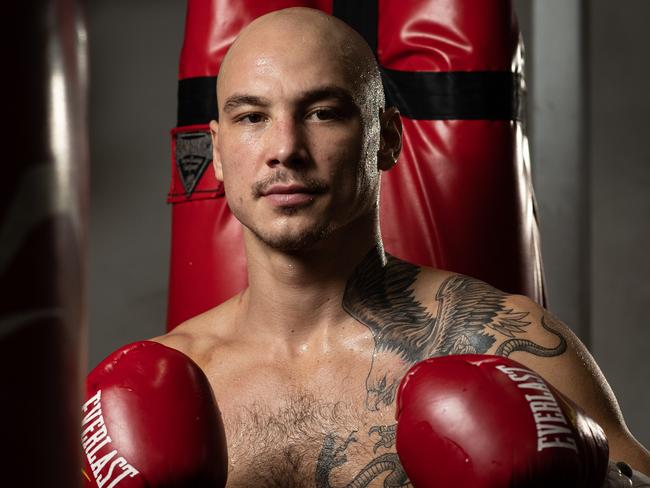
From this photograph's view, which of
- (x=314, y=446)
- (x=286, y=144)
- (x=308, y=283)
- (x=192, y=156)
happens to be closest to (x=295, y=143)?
(x=286, y=144)

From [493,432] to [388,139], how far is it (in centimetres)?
87

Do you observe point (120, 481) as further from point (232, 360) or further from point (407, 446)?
point (232, 360)

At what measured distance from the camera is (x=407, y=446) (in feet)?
3.95

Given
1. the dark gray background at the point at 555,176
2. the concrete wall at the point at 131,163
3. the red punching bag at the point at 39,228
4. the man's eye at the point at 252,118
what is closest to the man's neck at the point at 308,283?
the man's eye at the point at 252,118

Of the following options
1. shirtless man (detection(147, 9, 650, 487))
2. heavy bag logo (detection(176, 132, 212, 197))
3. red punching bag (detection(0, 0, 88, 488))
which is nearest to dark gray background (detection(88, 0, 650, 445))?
heavy bag logo (detection(176, 132, 212, 197))

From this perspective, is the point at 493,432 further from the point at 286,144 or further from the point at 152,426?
the point at 286,144

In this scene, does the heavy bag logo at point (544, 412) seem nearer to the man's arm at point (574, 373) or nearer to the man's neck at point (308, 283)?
the man's arm at point (574, 373)

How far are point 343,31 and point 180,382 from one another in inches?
30.6

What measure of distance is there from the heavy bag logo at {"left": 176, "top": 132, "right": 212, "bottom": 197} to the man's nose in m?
0.66

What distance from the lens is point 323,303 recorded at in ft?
5.73

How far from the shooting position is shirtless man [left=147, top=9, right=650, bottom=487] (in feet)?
4.99

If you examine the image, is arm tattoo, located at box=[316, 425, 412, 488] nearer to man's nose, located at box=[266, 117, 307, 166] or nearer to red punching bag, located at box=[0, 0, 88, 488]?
man's nose, located at box=[266, 117, 307, 166]

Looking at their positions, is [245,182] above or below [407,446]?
above

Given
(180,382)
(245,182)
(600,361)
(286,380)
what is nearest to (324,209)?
(245,182)
